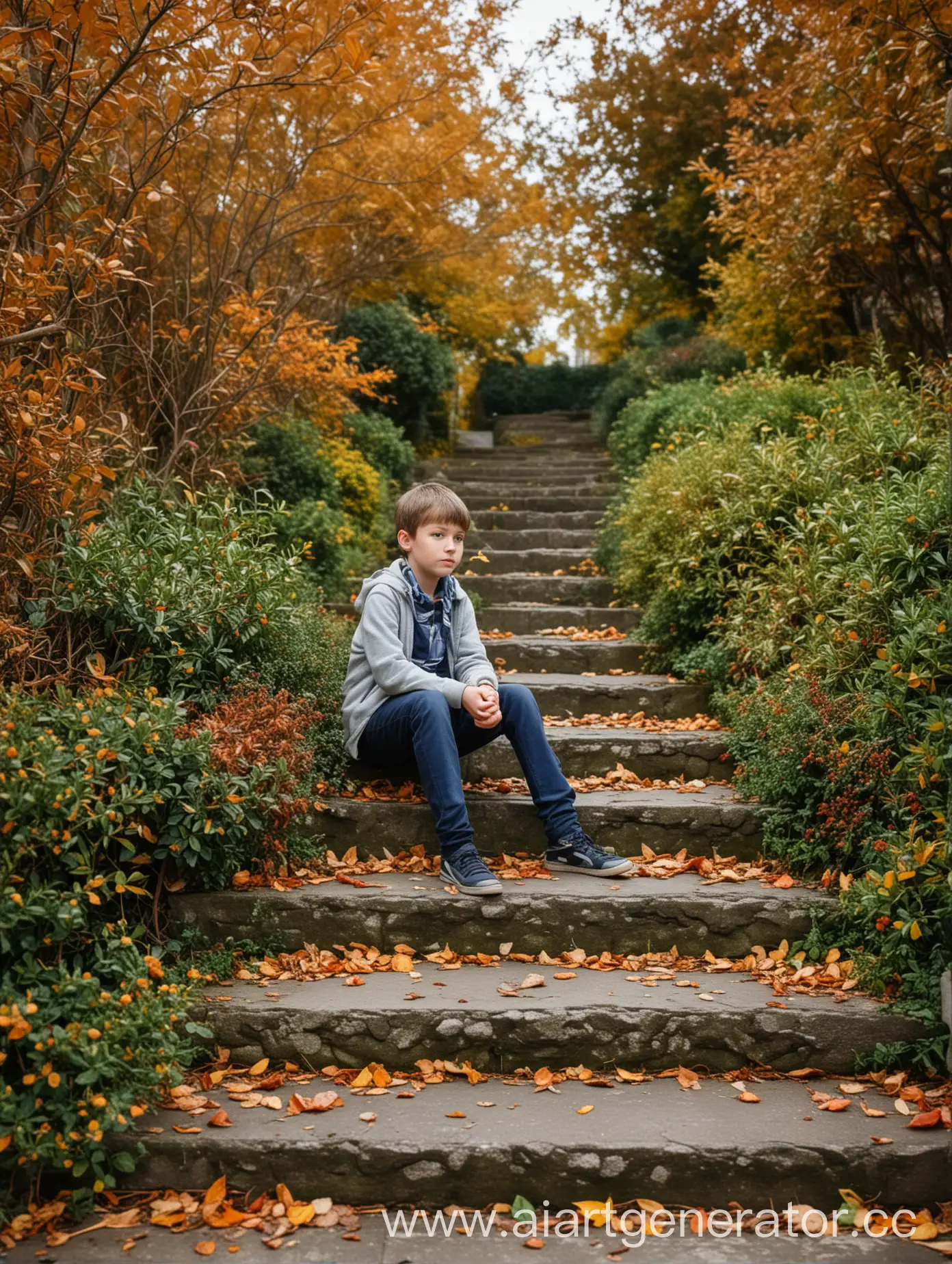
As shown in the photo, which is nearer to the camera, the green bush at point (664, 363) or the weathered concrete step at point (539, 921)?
the weathered concrete step at point (539, 921)

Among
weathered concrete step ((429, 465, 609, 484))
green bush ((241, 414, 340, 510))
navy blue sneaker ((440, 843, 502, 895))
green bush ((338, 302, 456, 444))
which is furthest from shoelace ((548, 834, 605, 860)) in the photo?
green bush ((338, 302, 456, 444))

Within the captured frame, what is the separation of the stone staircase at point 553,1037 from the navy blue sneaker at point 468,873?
49mm

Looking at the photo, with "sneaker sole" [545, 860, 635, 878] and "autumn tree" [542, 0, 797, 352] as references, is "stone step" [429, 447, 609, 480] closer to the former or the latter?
"autumn tree" [542, 0, 797, 352]

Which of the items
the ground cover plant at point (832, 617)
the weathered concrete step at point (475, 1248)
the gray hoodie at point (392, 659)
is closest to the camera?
the weathered concrete step at point (475, 1248)

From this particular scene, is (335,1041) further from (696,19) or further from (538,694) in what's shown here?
(696,19)

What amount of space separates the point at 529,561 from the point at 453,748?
3.94 metres

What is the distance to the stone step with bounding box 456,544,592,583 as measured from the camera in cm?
690

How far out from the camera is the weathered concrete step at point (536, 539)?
7.39 metres

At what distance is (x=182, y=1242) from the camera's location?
81.5 inches

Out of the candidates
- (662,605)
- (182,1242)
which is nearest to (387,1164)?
(182,1242)

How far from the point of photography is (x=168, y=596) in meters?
3.38

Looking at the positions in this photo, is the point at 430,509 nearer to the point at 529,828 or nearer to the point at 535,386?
the point at 529,828

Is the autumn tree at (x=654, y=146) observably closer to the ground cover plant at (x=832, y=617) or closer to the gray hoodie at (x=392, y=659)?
the ground cover plant at (x=832, y=617)

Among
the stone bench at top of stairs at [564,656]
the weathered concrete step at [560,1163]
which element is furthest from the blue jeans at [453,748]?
the stone bench at top of stairs at [564,656]
